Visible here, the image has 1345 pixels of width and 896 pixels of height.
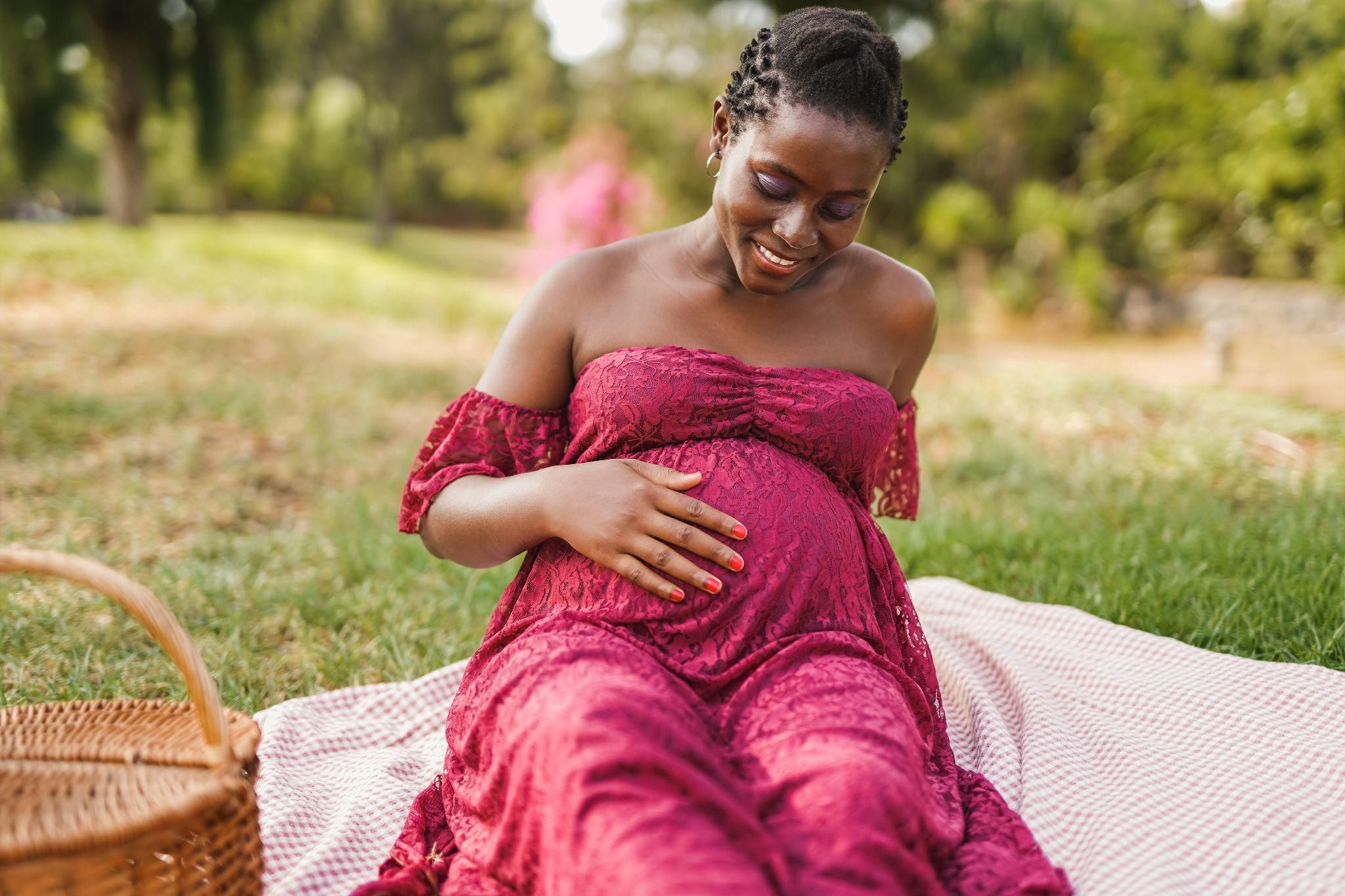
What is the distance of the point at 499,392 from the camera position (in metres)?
2.12

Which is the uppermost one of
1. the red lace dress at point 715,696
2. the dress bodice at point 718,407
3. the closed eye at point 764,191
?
the closed eye at point 764,191

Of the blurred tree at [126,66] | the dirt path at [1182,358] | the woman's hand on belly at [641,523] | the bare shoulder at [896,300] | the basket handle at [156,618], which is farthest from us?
the blurred tree at [126,66]

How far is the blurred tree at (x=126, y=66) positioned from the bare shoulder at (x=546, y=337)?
1324 cm

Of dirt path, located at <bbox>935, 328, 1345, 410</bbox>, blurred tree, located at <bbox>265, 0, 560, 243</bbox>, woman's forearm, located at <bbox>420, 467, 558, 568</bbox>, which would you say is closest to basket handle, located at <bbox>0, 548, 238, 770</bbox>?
woman's forearm, located at <bbox>420, 467, 558, 568</bbox>

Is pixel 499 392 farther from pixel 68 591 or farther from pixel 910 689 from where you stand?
pixel 68 591

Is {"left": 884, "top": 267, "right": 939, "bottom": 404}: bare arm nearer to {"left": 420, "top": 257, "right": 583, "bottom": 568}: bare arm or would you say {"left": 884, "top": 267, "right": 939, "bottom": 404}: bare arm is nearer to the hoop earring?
the hoop earring

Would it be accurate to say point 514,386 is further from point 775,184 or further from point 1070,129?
point 1070,129

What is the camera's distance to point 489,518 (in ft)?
6.51

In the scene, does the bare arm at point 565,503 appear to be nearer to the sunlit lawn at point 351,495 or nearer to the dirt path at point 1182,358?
the sunlit lawn at point 351,495

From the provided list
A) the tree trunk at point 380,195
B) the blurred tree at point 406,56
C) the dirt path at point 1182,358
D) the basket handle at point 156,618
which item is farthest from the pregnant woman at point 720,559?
the tree trunk at point 380,195

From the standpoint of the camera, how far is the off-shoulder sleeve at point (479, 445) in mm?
2104

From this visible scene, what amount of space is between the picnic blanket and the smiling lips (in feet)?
4.14

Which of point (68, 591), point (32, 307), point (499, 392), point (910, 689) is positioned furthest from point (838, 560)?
point (32, 307)

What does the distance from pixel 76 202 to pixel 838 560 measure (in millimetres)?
29455
